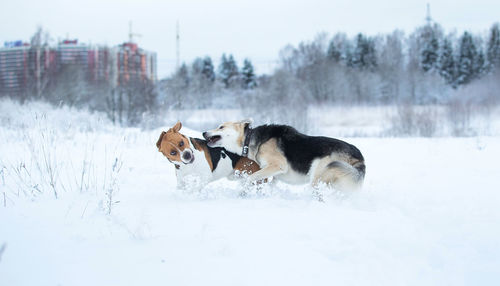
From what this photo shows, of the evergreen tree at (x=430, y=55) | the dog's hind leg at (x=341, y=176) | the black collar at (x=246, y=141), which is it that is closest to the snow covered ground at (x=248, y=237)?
the dog's hind leg at (x=341, y=176)

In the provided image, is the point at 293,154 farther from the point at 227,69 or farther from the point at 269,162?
the point at 227,69

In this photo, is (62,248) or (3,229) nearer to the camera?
(62,248)

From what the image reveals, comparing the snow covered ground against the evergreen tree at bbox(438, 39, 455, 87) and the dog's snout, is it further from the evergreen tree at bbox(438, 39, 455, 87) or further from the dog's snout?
the evergreen tree at bbox(438, 39, 455, 87)

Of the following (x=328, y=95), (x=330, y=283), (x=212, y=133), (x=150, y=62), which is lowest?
(x=330, y=283)

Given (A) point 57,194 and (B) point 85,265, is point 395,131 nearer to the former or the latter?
(A) point 57,194

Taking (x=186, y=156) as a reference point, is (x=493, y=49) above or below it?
above

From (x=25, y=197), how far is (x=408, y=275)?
341 cm

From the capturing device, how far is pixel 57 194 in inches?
147

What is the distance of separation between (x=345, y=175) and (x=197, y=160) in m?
1.66

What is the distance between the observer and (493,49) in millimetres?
43969

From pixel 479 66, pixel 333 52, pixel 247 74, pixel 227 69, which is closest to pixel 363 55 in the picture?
pixel 333 52

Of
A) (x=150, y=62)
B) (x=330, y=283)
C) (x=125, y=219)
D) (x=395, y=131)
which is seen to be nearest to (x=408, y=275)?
(x=330, y=283)

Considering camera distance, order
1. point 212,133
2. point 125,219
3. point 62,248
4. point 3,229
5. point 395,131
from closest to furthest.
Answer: point 62,248 < point 3,229 < point 125,219 < point 212,133 < point 395,131

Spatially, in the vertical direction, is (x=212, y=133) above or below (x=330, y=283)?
above
